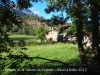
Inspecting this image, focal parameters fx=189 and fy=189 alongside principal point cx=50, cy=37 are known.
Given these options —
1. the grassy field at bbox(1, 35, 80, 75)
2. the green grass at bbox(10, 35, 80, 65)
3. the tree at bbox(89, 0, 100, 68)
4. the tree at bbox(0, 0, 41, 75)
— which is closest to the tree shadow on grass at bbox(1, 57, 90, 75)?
the grassy field at bbox(1, 35, 80, 75)

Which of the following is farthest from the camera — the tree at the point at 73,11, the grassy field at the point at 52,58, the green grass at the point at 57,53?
the green grass at the point at 57,53

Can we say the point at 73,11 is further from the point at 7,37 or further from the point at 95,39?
the point at 7,37

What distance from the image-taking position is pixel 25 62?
14.5 ft

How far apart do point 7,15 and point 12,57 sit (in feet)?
3.11

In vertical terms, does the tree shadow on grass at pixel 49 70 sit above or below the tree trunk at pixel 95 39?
below

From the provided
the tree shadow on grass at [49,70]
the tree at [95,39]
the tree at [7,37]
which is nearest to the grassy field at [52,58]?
the tree shadow on grass at [49,70]

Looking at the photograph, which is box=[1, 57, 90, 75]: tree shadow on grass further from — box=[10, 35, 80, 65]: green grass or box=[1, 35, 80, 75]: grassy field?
box=[10, 35, 80, 65]: green grass

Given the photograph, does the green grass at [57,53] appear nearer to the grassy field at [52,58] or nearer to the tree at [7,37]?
the grassy field at [52,58]

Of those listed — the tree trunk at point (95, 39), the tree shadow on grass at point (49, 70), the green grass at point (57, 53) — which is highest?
Result: the tree trunk at point (95, 39)

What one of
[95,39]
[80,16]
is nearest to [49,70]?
[80,16]

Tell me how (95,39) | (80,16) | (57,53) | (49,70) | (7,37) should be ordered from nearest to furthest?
(7,37) < (95,39) < (80,16) < (49,70) < (57,53)

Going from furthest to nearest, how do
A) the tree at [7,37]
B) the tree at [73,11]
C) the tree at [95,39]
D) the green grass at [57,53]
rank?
the green grass at [57,53] → the tree at [73,11] → the tree at [95,39] → the tree at [7,37]

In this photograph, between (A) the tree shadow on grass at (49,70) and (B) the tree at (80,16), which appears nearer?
(A) the tree shadow on grass at (49,70)

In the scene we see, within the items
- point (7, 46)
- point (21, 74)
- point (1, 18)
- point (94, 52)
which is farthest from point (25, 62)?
point (94, 52)
